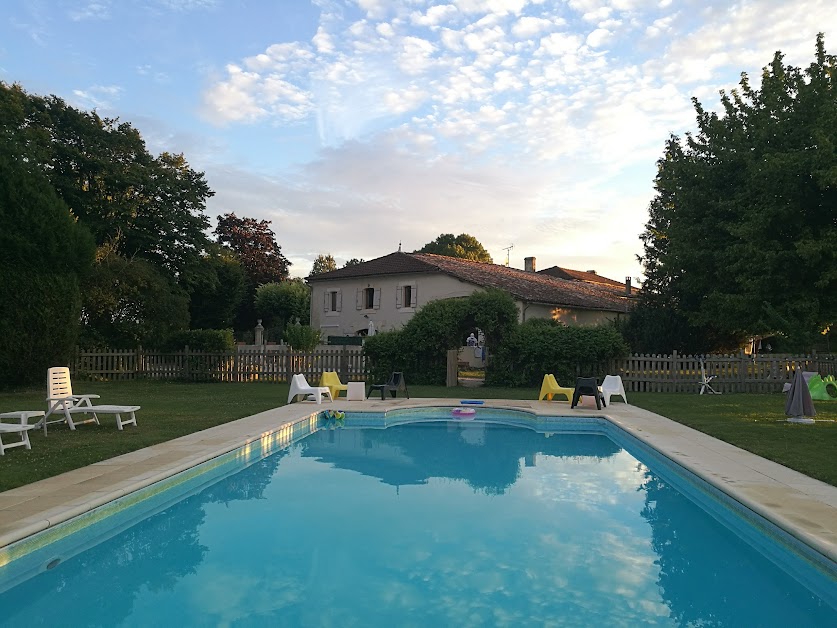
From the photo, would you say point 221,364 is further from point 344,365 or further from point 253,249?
point 253,249

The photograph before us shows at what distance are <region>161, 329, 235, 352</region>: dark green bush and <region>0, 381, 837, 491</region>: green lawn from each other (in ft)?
7.20

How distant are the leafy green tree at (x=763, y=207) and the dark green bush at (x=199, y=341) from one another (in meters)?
16.7

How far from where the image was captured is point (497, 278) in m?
30.1

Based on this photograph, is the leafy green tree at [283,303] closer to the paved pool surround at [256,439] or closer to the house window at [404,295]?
the house window at [404,295]

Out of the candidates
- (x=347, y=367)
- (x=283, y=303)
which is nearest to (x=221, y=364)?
(x=347, y=367)

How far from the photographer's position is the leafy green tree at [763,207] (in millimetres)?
18297

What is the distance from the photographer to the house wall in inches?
1163

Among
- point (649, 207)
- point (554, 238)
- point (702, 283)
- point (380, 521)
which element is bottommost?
point (380, 521)

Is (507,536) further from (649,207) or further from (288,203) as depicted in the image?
(649,207)

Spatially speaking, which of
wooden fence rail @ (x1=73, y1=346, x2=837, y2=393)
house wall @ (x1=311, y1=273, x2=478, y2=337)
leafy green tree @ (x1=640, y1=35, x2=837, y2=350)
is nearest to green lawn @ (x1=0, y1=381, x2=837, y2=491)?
wooden fence rail @ (x1=73, y1=346, x2=837, y2=393)

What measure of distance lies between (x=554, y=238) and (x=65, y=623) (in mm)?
25524

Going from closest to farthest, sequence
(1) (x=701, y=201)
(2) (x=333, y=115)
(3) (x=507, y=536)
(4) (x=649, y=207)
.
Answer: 1. (3) (x=507, y=536)
2. (2) (x=333, y=115)
3. (1) (x=701, y=201)
4. (4) (x=649, y=207)

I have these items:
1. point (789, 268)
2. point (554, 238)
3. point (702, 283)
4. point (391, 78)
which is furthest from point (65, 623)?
point (554, 238)

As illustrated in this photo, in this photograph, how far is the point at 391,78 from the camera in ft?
45.5
